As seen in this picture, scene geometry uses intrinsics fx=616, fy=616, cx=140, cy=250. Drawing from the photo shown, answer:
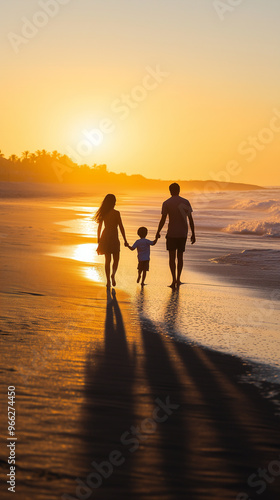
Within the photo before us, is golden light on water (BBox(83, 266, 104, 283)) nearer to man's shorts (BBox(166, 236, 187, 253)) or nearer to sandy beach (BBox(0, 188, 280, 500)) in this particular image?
man's shorts (BBox(166, 236, 187, 253))

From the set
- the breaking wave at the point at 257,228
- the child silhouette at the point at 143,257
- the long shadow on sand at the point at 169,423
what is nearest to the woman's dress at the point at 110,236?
the child silhouette at the point at 143,257

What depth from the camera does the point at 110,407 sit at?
14.9 ft

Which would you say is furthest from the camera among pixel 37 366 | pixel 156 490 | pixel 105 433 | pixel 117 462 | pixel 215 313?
pixel 215 313

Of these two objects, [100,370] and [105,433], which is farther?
[100,370]

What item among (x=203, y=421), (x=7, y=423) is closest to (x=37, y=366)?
(x=7, y=423)

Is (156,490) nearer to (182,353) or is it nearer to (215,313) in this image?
(182,353)

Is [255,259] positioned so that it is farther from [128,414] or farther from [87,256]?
[128,414]

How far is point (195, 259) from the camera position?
604 inches

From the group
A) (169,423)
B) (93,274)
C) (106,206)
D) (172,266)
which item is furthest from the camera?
(93,274)

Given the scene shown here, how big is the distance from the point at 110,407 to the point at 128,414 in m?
0.18

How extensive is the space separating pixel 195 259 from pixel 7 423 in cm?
1154

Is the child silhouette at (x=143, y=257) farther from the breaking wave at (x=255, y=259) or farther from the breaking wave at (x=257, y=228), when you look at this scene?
the breaking wave at (x=257, y=228)

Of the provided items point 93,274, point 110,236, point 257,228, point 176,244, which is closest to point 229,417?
point 110,236

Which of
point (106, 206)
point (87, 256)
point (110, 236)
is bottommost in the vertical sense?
point (87, 256)
